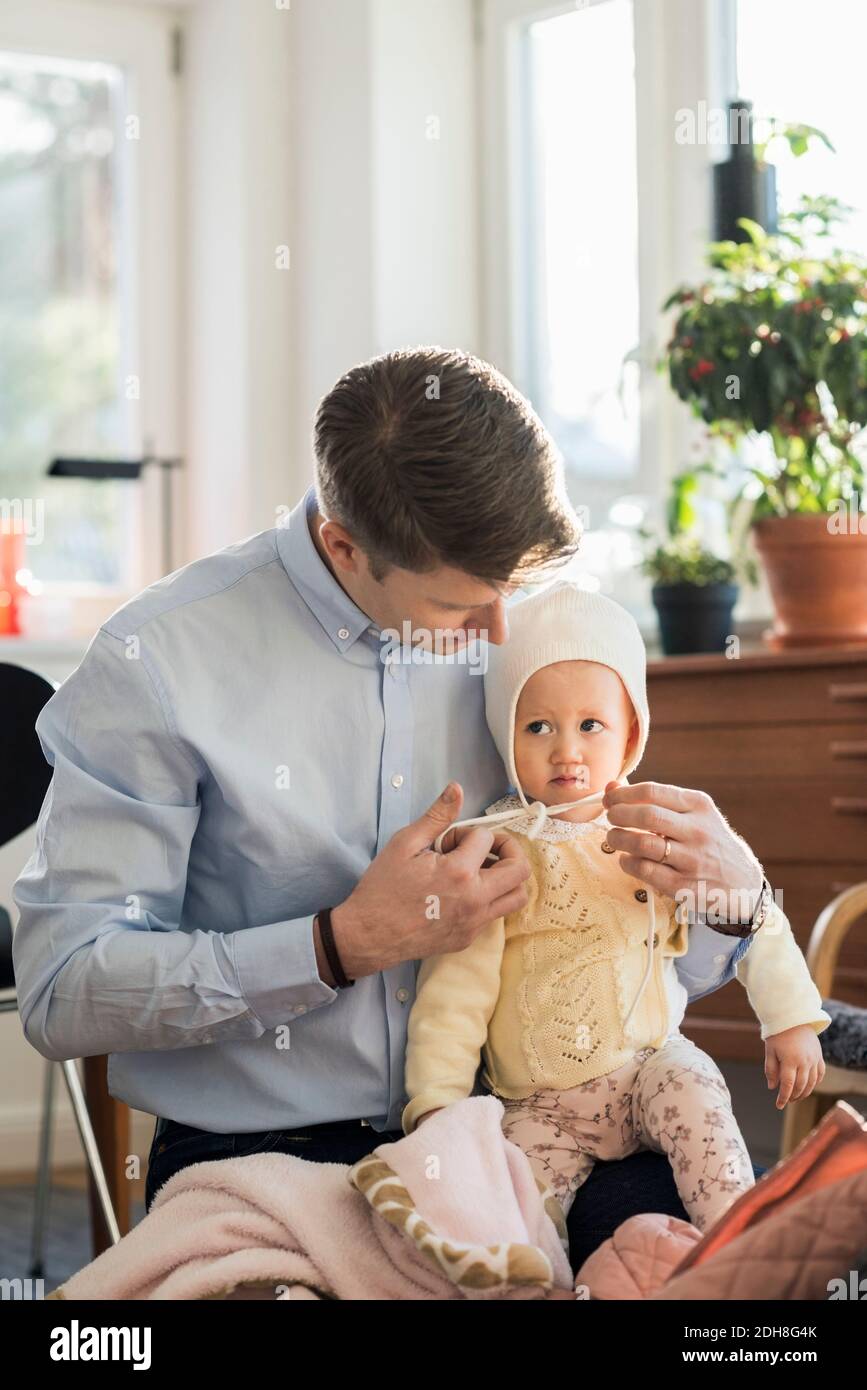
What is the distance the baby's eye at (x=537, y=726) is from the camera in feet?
4.70

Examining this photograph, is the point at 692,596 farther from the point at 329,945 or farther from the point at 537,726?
the point at 329,945

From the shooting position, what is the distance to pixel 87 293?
3.79 meters

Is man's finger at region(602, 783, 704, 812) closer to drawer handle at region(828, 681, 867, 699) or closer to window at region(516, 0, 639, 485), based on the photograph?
drawer handle at region(828, 681, 867, 699)

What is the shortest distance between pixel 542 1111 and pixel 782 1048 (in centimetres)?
21

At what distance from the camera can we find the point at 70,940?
1.28m

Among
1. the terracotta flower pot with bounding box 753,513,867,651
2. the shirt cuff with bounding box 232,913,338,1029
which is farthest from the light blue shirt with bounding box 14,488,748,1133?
the terracotta flower pot with bounding box 753,513,867,651

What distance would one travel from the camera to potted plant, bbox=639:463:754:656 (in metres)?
2.94

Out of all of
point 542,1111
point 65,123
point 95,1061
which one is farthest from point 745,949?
point 65,123

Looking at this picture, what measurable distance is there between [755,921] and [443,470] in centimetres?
47

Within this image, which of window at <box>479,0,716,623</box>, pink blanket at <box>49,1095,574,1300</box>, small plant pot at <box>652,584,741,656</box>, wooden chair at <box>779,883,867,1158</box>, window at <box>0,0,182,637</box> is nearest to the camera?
pink blanket at <box>49,1095,574,1300</box>

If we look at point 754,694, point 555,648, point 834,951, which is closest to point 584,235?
point 754,694

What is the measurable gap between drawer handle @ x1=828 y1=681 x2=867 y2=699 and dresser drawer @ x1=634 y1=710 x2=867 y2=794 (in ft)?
0.13
